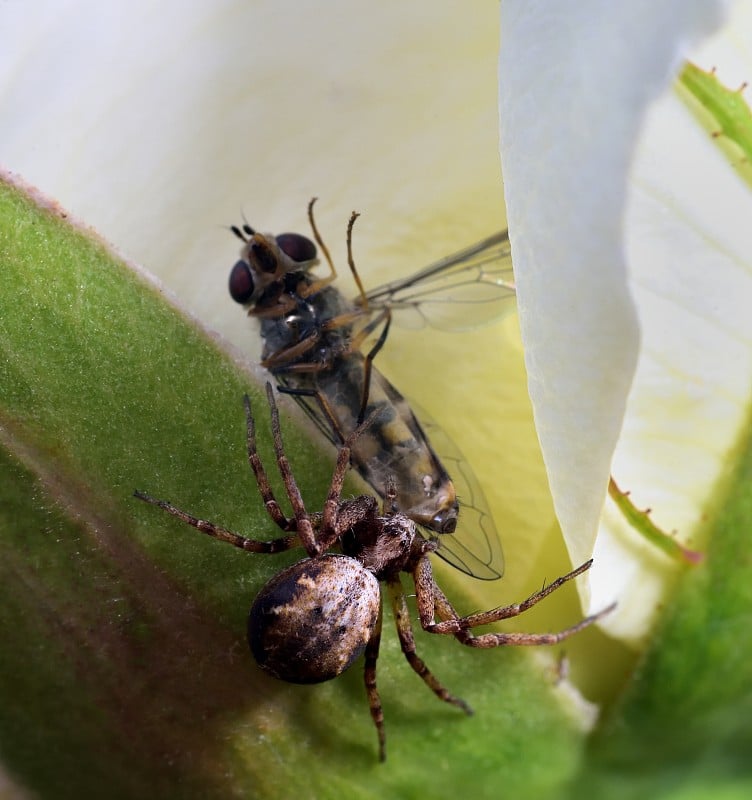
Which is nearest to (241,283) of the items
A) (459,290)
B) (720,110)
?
(459,290)

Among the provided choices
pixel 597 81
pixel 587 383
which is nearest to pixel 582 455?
pixel 587 383

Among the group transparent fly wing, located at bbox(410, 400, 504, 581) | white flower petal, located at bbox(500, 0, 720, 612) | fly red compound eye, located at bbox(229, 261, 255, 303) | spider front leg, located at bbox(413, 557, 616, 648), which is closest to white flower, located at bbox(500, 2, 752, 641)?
white flower petal, located at bbox(500, 0, 720, 612)

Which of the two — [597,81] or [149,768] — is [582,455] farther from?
[149,768]

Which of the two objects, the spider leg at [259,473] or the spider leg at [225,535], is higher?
the spider leg at [259,473]

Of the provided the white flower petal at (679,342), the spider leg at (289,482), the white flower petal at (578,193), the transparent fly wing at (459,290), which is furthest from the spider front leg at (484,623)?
the transparent fly wing at (459,290)

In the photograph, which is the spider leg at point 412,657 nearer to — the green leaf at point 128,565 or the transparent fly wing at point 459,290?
the green leaf at point 128,565

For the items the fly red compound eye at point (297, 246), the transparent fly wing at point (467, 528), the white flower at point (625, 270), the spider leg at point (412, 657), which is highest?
the white flower at point (625, 270)
